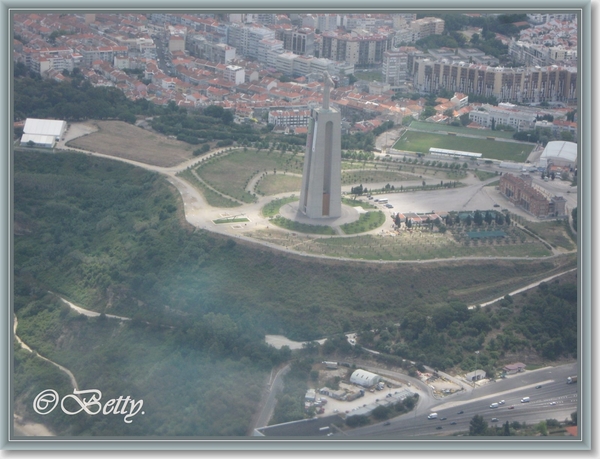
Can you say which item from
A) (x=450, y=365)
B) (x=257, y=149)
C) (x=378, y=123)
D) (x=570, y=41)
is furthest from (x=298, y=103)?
(x=450, y=365)

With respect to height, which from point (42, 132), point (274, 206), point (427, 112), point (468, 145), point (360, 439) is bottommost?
point (360, 439)

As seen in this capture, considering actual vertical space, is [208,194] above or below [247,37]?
below

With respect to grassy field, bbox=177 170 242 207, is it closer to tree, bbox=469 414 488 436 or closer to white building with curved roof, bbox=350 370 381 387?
white building with curved roof, bbox=350 370 381 387

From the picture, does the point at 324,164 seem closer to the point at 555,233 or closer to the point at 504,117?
the point at 555,233

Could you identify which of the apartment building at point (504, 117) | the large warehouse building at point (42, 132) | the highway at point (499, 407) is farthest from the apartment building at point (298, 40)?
the highway at point (499, 407)

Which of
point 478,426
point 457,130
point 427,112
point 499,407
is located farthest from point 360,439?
point 427,112

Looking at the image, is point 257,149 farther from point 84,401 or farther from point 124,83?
point 84,401
